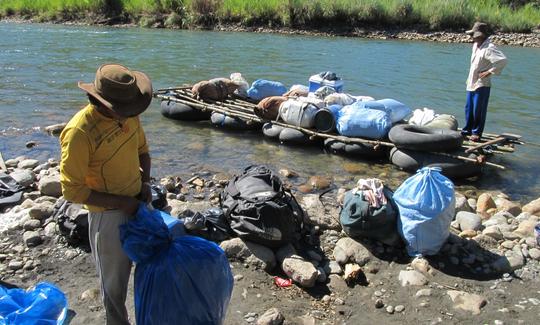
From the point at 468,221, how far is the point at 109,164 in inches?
164

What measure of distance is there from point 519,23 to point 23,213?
32351 millimetres

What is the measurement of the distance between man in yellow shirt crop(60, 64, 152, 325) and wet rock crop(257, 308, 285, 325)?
107cm

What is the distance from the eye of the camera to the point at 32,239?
5008 mm

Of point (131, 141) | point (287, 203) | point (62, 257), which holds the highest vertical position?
point (131, 141)

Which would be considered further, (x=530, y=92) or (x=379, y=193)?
(x=530, y=92)

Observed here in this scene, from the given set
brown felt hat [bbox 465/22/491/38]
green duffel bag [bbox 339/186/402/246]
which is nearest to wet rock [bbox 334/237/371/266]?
green duffel bag [bbox 339/186/402/246]

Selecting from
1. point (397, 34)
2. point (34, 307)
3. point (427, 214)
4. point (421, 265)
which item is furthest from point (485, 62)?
point (397, 34)

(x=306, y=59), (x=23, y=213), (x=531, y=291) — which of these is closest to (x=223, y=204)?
(x=23, y=213)

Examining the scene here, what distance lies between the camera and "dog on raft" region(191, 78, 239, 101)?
10812mm

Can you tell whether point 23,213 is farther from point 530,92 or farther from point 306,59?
point 306,59

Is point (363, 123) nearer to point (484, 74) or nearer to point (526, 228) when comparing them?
point (484, 74)

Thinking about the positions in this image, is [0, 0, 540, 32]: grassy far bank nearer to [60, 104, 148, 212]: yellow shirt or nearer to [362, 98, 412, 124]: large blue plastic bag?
[362, 98, 412, 124]: large blue plastic bag

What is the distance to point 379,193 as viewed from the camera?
204 inches

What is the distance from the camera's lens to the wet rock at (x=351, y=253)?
4.89 metres
